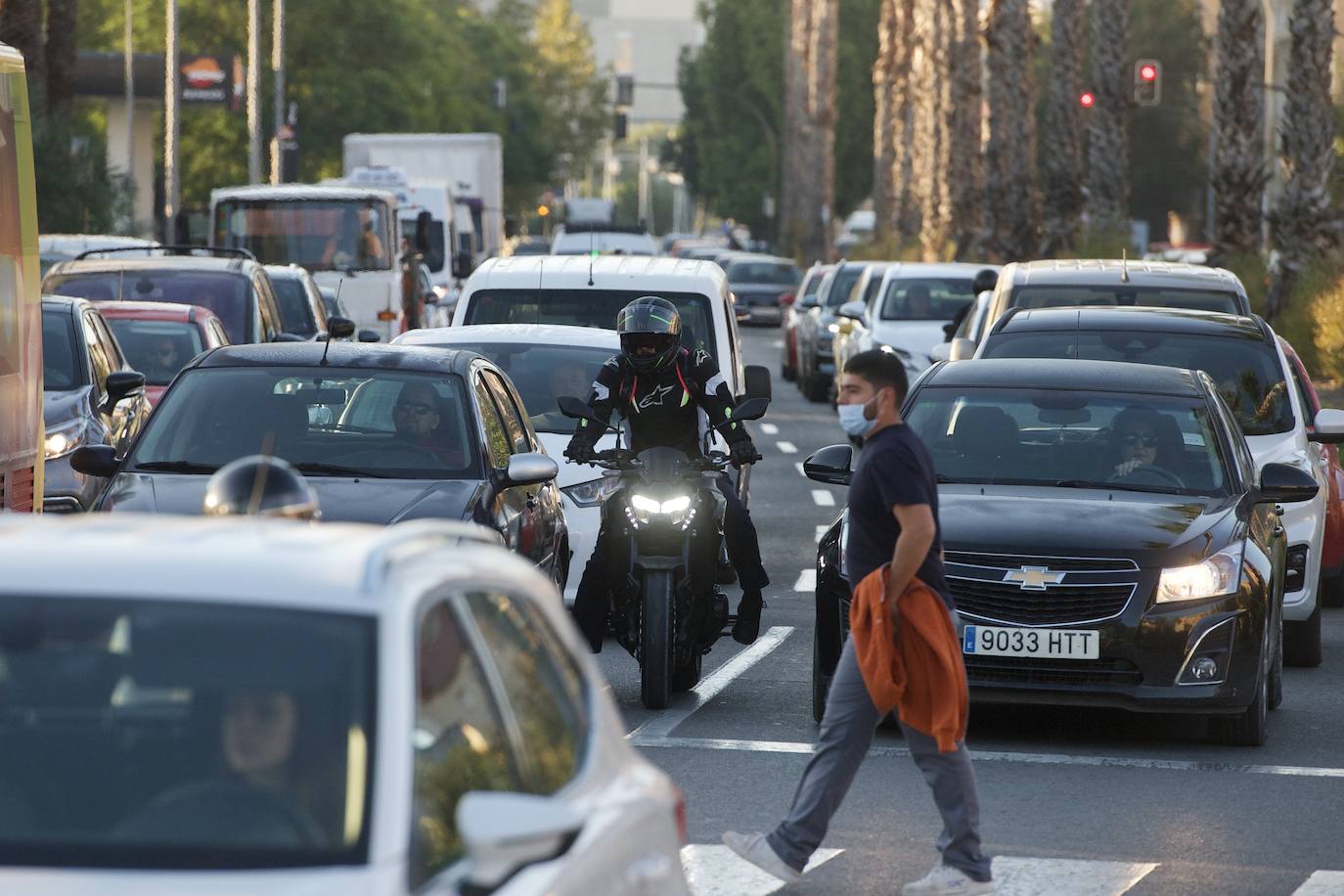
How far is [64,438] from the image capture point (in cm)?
1459

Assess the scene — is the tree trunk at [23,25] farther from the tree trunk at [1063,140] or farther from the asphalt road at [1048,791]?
the asphalt road at [1048,791]

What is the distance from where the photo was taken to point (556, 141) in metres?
144

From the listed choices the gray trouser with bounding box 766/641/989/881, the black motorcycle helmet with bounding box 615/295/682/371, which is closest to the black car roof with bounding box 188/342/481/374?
the black motorcycle helmet with bounding box 615/295/682/371

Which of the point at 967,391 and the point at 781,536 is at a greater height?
the point at 967,391

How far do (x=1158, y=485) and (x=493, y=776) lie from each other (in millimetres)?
7004

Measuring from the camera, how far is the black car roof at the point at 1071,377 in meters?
11.4

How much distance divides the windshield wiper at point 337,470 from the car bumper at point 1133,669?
242 cm

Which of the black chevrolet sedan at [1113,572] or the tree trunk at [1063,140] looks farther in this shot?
the tree trunk at [1063,140]

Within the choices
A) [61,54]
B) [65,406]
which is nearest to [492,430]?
[65,406]

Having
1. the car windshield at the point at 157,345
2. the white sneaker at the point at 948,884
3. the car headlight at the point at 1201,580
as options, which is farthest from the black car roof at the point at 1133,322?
the white sneaker at the point at 948,884

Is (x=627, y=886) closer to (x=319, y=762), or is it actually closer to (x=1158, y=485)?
(x=319, y=762)

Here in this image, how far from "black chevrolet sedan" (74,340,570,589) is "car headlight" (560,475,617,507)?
5.89ft

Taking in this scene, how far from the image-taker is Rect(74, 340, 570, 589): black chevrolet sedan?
10.4 meters

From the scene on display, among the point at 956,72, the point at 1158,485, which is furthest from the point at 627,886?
the point at 956,72
